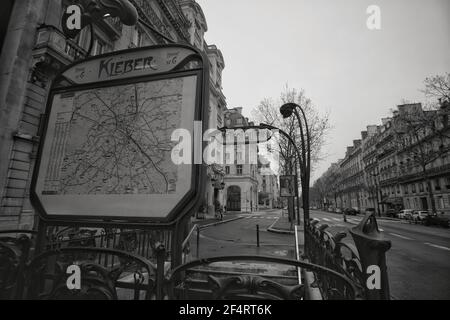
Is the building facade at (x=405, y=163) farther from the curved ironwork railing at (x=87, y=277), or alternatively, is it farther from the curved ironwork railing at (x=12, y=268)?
the curved ironwork railing at (x=12, y=268)

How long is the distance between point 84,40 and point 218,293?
569 inches

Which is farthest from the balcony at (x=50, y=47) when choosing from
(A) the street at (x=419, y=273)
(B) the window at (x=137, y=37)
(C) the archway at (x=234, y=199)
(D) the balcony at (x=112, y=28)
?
(C) the archway at (x=234, y=199)

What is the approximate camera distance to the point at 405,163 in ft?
138

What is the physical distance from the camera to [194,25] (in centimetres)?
2461

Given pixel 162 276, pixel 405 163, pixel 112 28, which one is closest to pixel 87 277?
pixel 162 276

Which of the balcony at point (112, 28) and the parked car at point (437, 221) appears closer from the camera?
the balcony at point (112, 28)

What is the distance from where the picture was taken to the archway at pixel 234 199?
159 feet

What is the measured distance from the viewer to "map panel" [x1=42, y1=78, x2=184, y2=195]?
1.76m

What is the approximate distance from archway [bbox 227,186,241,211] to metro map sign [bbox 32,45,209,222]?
4742 centimetres

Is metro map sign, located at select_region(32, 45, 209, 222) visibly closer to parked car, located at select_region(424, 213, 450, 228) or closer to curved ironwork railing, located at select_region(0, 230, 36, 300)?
curved ironwork railing, located at select_region(0, 230, 36, 300)

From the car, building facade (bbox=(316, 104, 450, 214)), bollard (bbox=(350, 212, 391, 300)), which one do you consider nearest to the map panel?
bollard (bbox=(350, 212, 391, 300))

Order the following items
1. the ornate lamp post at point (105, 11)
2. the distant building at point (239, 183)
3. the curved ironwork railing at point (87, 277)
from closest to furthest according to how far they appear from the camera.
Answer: the curved ironwork railing at point (87, 277), the ornate lamp post at point (105, 11), the distant building at point (239, 183)

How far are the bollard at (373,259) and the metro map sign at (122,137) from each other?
1163mm
